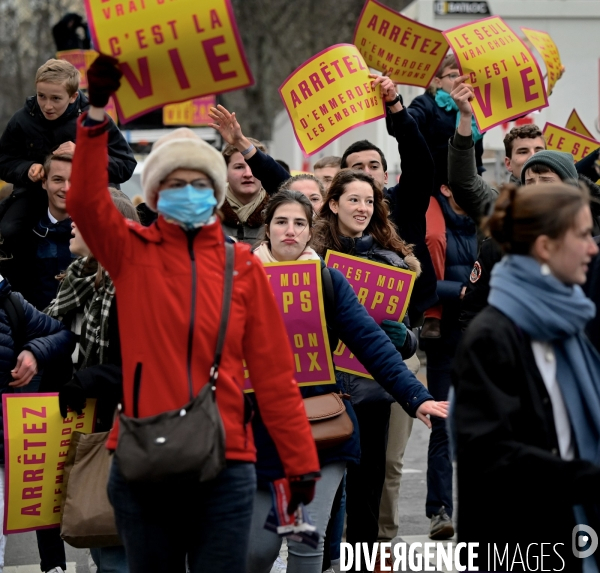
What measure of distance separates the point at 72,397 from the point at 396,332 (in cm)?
161

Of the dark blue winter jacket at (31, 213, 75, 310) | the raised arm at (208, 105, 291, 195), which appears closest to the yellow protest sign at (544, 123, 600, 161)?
the raised arm at (208, 105, 291, 195)

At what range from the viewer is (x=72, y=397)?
16.2 ft

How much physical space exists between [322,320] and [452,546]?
2.15 m

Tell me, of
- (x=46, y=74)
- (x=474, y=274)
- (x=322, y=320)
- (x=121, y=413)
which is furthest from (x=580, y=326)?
(x=46, y=74)

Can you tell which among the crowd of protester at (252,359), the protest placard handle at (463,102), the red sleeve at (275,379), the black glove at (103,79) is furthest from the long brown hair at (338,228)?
the black glove at (103,79)

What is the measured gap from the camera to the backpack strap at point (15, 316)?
5.32 metres

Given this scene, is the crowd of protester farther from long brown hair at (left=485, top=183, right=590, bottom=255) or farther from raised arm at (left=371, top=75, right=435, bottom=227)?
raised arm at (left=371, top=75, right=435, bottom=227)

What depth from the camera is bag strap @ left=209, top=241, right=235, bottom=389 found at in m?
3.60

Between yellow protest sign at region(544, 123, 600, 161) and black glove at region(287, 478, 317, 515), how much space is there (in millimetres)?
4746

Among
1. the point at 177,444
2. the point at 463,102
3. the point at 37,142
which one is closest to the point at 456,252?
the point at 463,102

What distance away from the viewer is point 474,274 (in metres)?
5.50

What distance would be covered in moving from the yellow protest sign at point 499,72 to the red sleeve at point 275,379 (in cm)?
330

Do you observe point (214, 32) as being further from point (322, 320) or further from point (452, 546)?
point (452, 546)

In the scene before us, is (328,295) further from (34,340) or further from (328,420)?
(34,340)
